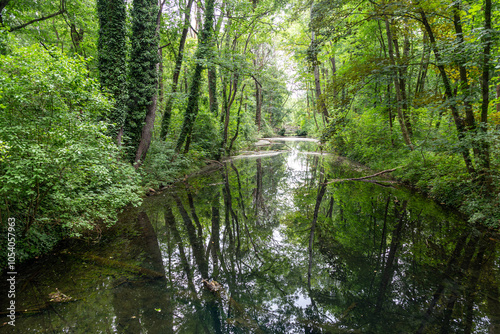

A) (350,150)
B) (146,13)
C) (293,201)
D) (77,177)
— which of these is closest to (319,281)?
(293,201)

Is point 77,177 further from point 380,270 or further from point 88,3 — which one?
point 88,3

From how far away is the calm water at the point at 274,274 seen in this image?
2.96m

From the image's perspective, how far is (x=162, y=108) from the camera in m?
13.2

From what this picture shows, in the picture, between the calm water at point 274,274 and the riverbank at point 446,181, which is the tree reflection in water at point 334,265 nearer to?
the calm water at point 274,274

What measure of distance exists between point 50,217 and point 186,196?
4.60 metres

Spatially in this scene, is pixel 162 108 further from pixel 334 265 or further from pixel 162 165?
pixel 334 265

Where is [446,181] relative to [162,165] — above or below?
below

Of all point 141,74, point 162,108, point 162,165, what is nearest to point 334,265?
point 162,165

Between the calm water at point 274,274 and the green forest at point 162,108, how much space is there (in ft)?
2.63

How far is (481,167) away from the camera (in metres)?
5.44

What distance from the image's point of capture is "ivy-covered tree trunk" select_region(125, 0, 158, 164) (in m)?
8.60

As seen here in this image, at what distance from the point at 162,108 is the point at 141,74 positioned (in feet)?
15.0

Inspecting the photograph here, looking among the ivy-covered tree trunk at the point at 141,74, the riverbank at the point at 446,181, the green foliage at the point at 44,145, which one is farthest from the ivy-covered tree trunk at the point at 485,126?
the ivy-covered tree trunk at the point at 141,74

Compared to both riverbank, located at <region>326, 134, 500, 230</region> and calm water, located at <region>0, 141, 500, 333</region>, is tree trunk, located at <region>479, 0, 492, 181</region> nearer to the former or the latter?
riverbank, located at <region>326, 134, 500, 230</region>
